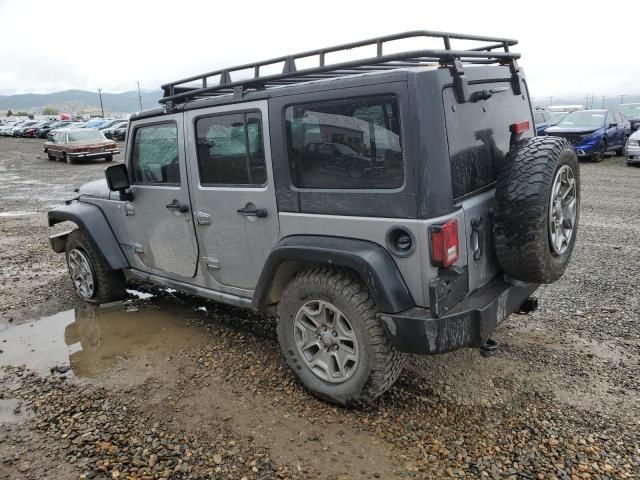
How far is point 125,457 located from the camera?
9.27ft

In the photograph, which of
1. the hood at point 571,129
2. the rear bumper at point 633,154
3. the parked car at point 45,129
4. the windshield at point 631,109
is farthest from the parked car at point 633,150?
the parked car at point 45,129

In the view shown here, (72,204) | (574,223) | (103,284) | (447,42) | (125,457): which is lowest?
(125,457)

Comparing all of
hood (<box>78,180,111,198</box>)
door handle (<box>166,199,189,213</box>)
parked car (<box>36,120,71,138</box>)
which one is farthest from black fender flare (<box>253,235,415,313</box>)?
parked car (<box>36,120,71,138</box>)

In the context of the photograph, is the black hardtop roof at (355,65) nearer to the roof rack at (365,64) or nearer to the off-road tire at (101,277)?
the roof rack at (365,64)

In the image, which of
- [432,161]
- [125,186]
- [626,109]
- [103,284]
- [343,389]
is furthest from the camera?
[626,109]

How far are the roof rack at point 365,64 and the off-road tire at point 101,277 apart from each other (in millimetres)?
1800

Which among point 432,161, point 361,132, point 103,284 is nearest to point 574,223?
point 432,161

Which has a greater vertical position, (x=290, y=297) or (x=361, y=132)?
(x=361, y=132)

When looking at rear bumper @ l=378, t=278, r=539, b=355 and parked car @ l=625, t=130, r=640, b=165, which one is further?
parked car @ l=625, t=130, r=640, b=165

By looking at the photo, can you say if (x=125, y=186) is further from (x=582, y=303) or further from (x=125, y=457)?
(x=582, y=303)

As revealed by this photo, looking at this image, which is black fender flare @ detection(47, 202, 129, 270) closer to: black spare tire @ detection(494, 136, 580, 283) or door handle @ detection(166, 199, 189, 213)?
door handle @ detection(166, 199, 189, 213)

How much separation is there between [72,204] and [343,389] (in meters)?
3.67

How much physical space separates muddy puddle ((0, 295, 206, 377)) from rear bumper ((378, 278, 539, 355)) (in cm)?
209

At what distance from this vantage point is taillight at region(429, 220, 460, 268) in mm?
2641
